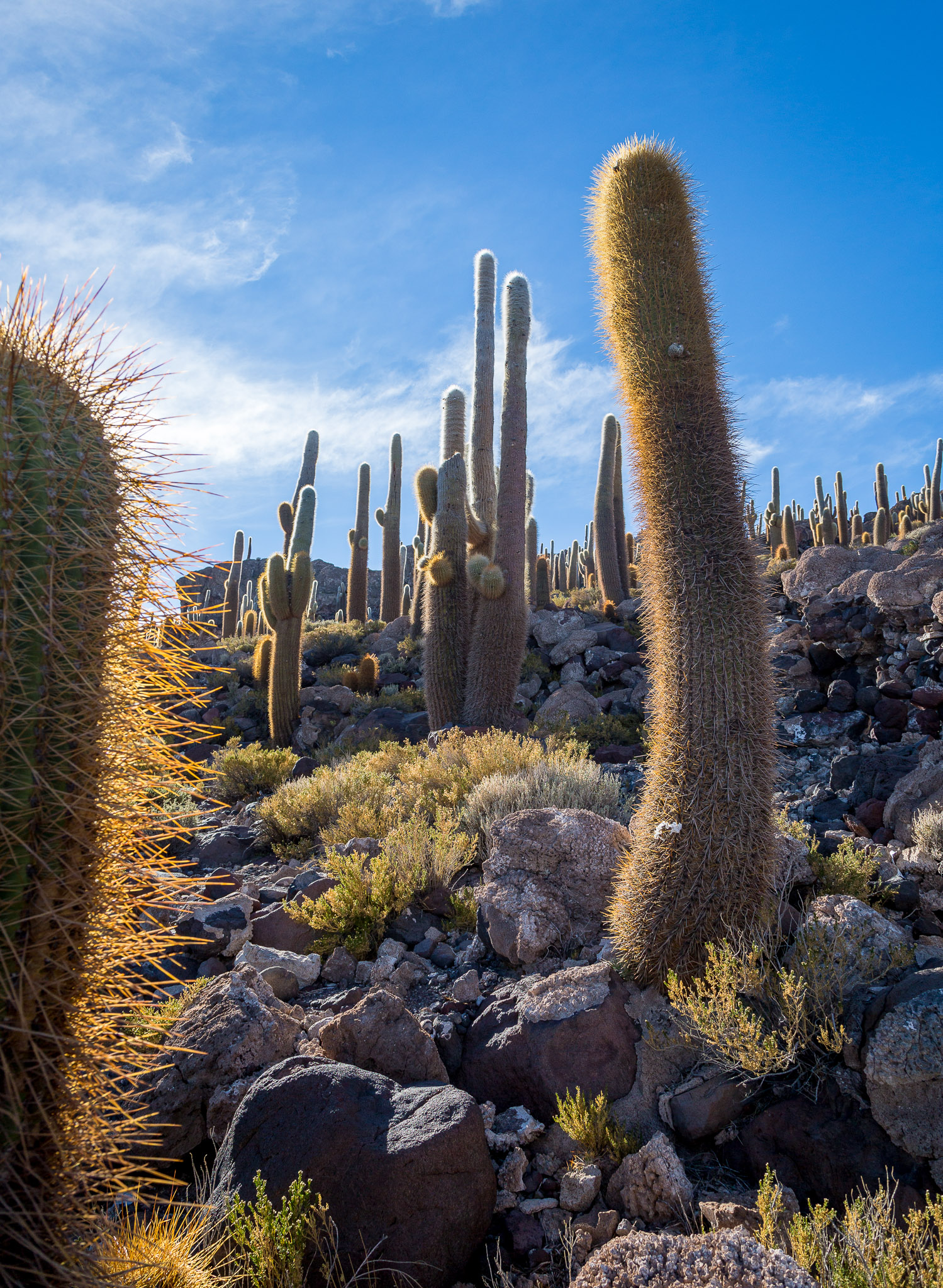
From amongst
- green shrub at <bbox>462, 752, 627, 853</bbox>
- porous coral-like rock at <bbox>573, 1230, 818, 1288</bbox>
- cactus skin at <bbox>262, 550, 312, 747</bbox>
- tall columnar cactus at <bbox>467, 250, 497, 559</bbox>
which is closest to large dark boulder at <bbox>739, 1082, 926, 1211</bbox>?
porous coral-like rock at <bbox>573, 1230, 818, 1288</bbox>

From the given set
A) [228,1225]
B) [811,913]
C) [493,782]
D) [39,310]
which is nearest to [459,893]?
[493,782]

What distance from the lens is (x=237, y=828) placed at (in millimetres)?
9305

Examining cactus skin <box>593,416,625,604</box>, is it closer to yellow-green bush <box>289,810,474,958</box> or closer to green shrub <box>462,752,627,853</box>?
green shrub <box>462,752,627,853</box>

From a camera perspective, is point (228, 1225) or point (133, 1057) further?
point (228, 1225)

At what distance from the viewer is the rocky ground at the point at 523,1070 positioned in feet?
9.77

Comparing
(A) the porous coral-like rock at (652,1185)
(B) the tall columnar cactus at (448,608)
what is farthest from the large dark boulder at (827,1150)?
(B) the tall columnar cactus at (448,608)

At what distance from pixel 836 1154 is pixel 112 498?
3.79 m

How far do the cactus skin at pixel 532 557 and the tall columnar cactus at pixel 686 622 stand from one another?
1492cm

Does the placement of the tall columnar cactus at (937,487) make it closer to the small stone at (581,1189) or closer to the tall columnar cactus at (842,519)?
the tall columnar cactus at (842,519)

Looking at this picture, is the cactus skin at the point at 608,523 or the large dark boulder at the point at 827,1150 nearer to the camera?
the large dark boulder at the point at 827,1150

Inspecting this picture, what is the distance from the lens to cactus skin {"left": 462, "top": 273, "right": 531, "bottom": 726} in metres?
11.1

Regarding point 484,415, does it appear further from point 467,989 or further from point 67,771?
point 67,771

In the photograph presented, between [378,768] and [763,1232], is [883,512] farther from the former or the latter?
[763,1232]

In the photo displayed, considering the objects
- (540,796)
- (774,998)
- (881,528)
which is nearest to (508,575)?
(540,796)
